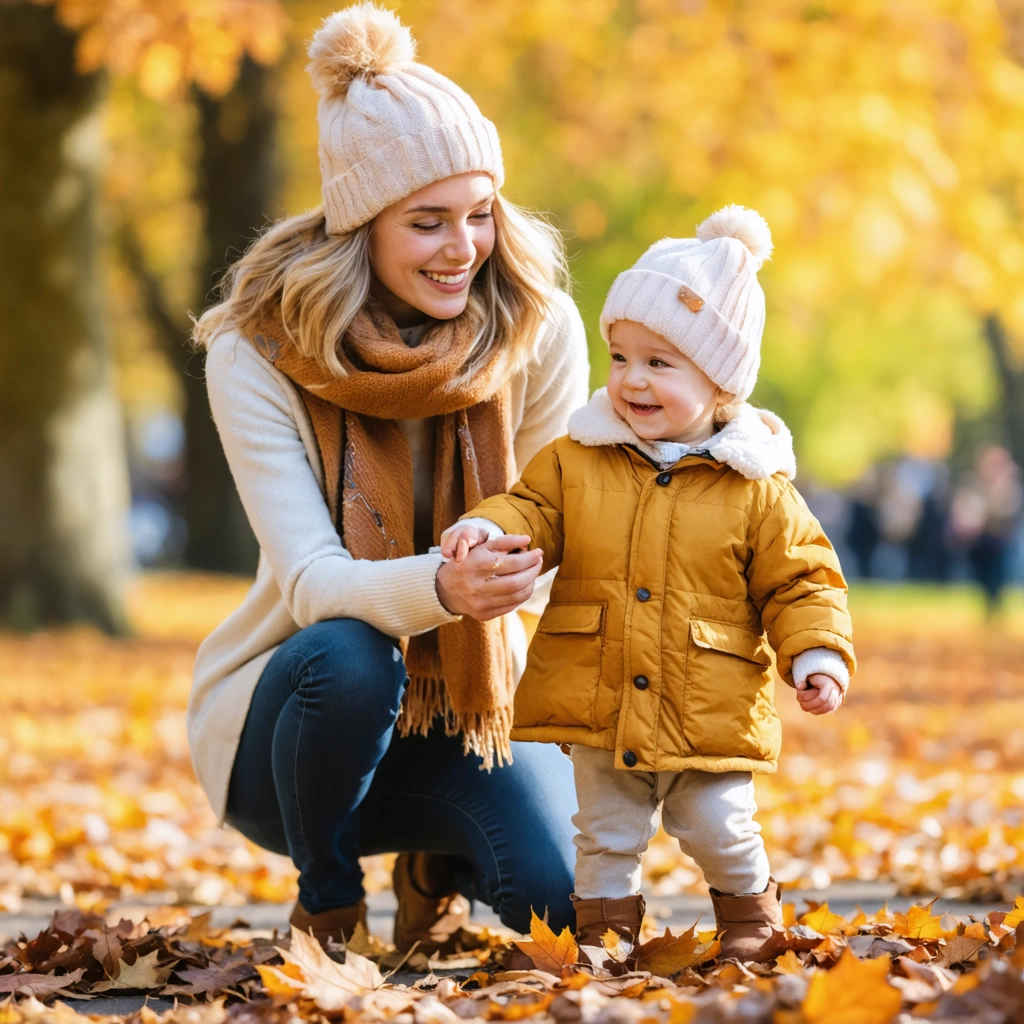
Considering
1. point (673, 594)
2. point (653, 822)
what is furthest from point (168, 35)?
point (653, 822)

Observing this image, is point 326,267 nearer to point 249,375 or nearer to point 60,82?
point 249,375

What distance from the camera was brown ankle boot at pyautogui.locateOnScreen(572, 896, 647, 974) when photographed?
277 centimetres

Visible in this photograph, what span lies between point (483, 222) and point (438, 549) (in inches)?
29.3

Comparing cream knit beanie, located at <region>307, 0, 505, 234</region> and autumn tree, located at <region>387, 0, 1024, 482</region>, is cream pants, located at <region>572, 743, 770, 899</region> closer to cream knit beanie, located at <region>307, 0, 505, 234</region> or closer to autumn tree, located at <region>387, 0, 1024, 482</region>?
cream knit beanie, located at <region>307, 0, 505, 234</region>

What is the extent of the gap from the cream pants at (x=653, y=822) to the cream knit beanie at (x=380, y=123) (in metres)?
1.25

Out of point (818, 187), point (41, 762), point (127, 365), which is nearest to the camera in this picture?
point (41, 762)

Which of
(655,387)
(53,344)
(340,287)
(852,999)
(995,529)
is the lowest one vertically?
(852,999)

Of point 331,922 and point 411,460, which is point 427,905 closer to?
point 331,922

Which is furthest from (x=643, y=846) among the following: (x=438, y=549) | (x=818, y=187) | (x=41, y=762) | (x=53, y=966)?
(x=818, y=187)

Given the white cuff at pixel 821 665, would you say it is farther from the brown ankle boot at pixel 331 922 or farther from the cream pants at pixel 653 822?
the brown ankle boot at pixel 331 922

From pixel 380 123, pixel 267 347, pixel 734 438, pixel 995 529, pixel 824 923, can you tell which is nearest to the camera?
pixel 734 438

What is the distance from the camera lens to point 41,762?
6391 millimetres

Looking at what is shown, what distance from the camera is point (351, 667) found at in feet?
9.79

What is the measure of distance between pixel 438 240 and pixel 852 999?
1769 millimetres
